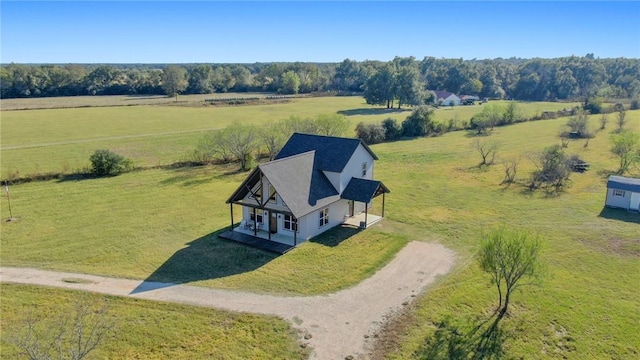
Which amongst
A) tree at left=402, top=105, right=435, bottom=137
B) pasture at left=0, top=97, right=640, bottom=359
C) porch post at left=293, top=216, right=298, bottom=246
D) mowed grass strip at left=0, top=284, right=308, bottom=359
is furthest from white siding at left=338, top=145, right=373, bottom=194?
tree at left=402, top=105, right=435, bottom=137

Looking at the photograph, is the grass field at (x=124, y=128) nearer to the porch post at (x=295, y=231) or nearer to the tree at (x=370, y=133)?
the tree at (x=370, y=133)

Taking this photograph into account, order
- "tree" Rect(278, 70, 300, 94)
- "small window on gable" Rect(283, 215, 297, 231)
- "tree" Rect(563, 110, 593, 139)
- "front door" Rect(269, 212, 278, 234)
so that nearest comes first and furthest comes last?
"small window on gable" Rect(283, 215, 297, 231) < "front door" Rect(269, 212, 278, 234) < "tree" Rect(563, 110, 593, 139) < "tree" Rect(278, 70, 300, 94)

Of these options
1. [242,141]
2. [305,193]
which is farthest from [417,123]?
[305,193]

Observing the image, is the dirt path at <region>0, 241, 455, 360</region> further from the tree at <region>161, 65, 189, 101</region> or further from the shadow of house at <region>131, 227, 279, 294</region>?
the tree at <region>161, 65, 189, 101</region>

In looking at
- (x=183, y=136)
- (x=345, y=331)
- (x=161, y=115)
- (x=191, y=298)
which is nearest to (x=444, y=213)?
(x=345, y=331)

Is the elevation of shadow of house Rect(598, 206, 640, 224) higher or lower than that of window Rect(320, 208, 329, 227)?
lower

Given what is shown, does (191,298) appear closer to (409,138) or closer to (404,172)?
(404,172)
